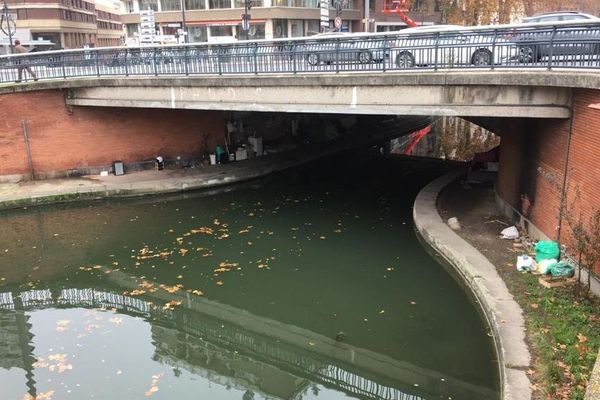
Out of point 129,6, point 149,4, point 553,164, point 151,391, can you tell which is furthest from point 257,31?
point 151,391

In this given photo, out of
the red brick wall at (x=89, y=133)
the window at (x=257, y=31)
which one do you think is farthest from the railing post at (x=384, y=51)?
the window at (x=257, y=31)

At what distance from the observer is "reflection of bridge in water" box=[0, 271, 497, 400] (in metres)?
8.77

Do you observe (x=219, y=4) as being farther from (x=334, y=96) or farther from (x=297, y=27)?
(x=334, y=96)

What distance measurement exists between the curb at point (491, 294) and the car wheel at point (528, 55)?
4.52 m

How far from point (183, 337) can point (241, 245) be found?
15.4 ft

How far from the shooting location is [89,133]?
20812 mm

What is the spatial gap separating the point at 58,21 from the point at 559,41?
73723mm

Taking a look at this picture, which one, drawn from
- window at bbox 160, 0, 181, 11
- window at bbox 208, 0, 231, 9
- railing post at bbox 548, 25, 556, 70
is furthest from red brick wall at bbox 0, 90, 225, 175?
window at bbox 160, 0, 181, 11

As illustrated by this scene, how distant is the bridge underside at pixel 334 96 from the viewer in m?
12.2

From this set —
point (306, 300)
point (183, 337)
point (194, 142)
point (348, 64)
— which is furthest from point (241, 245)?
point (194, 142)

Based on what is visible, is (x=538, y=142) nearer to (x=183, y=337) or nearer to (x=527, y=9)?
(x=183, y=337)

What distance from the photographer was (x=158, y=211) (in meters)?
18.0

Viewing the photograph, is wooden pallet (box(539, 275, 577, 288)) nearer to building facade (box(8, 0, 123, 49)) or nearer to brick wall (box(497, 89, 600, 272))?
brick wall (box(497, 89, 600, 272))

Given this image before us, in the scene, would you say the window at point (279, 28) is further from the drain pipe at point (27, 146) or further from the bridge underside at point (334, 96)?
the drain pipe at point (27, 146)
